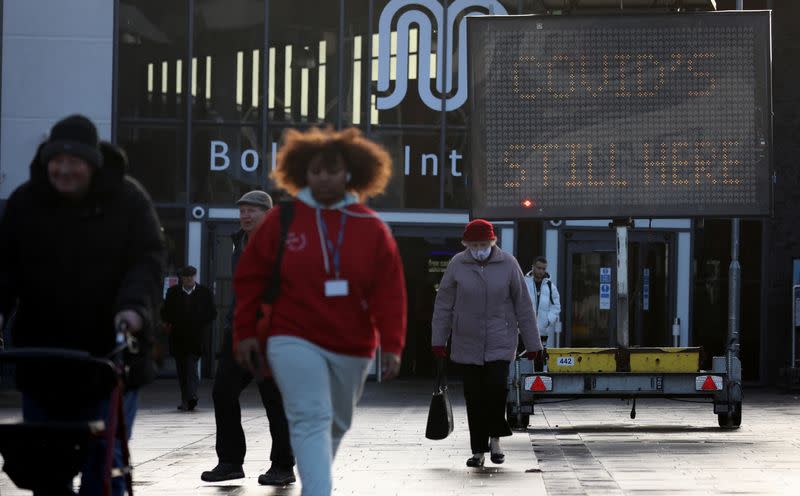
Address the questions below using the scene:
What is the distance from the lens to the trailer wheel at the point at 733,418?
51.5 ft

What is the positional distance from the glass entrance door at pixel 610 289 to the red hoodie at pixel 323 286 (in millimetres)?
19925

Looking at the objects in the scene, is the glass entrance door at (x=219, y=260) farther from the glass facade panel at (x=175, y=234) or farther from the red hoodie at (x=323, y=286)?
the red hoodie at (x=323, y=286)

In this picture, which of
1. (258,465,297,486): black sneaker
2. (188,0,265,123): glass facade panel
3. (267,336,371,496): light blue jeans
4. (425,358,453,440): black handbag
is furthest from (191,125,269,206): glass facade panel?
(267,336,371,496): light blue jeans

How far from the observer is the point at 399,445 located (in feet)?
43.1

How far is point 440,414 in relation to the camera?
37.0 feet

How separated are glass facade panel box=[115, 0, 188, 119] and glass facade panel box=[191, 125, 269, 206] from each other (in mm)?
606

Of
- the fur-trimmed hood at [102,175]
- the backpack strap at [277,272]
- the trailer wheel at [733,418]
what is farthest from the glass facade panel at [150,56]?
the fur-trimmed hood at [102,175]

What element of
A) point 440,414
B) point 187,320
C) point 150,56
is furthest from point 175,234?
point 440,414

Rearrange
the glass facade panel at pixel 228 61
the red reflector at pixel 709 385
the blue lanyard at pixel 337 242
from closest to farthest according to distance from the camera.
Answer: the blue lanyard at pixel 337 242 → the red reflector at pixel 709 385 → the glass facade panel at pixel 228 61

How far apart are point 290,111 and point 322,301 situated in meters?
20.2

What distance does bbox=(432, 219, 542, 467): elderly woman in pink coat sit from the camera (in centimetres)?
1105

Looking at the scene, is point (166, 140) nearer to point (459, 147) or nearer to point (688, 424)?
point (459, 147)

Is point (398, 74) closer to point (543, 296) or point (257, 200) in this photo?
point (543, 296)

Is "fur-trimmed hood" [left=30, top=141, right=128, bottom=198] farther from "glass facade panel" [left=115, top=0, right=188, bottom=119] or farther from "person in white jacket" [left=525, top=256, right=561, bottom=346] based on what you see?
"glass facade panel" [left=115, top=0, right=188, bottom=119]
